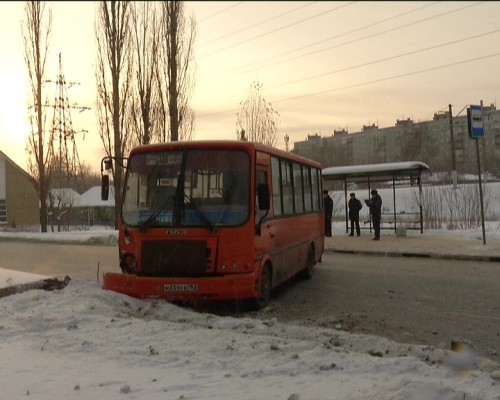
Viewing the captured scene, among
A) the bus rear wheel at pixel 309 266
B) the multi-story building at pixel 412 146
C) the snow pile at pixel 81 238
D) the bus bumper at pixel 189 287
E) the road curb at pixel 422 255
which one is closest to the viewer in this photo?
the bus bumper at pixel 189 287

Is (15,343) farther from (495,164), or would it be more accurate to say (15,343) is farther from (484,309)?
(495,164)

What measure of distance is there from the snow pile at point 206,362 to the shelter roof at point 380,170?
14.6 m

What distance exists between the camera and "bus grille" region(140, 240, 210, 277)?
9047 millimetres

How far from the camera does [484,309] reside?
30.5 feet

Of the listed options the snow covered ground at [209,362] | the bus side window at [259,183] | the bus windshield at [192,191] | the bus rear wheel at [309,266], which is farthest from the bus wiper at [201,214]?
the bus rear wheel at [309,266]

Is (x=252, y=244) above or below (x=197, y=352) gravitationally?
above

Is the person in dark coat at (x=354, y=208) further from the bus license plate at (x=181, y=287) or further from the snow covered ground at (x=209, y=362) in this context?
the snow covered ground at (x=209, y=362)

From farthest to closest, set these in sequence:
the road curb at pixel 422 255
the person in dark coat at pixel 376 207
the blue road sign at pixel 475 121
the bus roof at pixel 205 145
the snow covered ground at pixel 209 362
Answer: the person in dark coat at pixel 376 207 < the blue road sign at pixel 475 121 < the road curb at pixel 422 255 < the bus roof at pixel 205 145 < the snow covered ground at pixel 209 362

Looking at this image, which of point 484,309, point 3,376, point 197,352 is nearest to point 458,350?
point 197,352

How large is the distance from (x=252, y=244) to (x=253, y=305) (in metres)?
1.07

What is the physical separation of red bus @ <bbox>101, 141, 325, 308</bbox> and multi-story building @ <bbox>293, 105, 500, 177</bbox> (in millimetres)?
62541

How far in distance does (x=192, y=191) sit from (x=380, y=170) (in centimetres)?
1370

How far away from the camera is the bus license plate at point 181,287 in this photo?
8.95 m

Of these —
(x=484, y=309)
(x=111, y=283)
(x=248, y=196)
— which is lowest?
(x=484, y=309)
